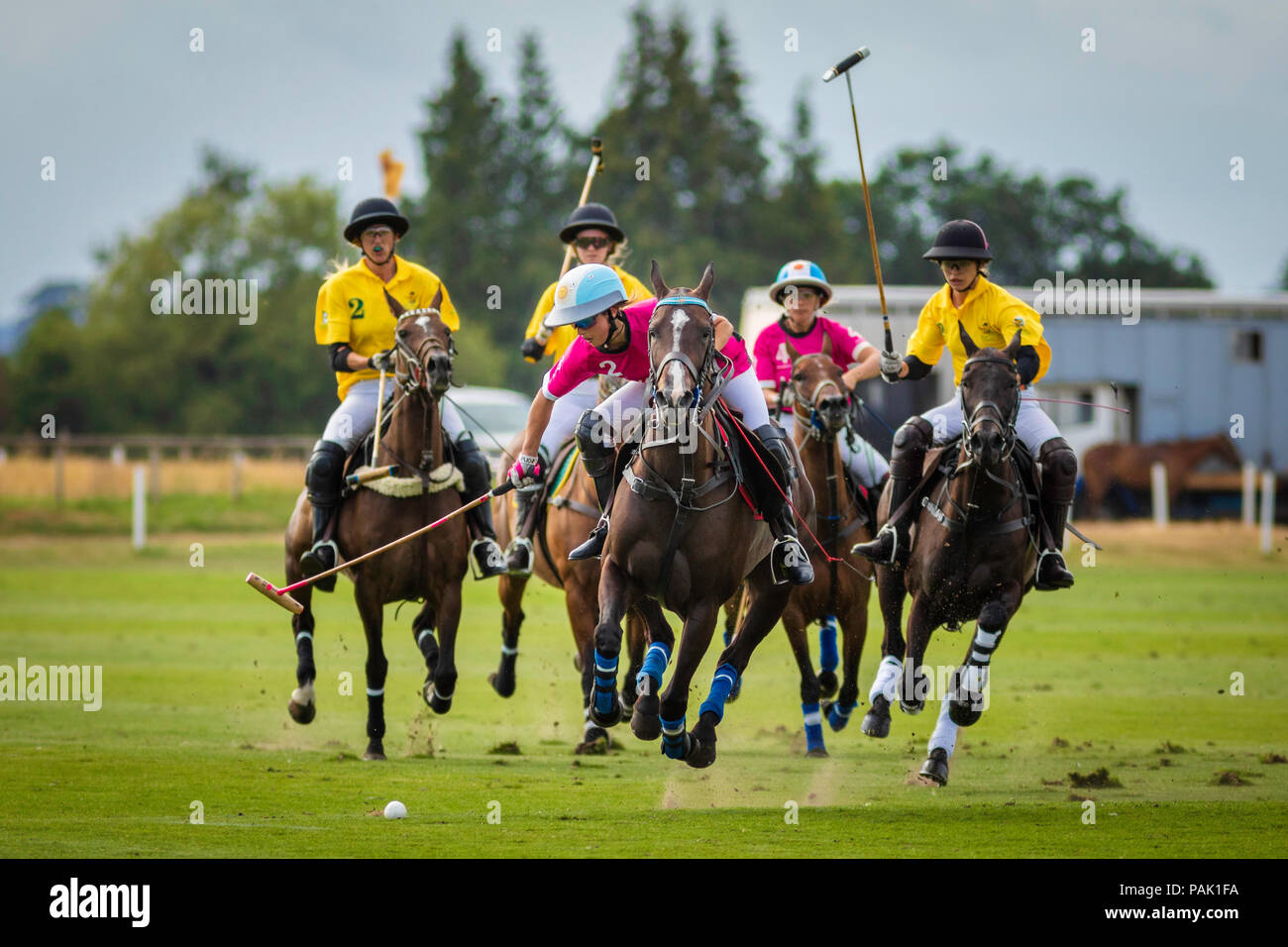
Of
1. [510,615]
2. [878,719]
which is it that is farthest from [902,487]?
[510,615]

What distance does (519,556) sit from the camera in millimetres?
11219

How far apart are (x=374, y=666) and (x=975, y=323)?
4.44m

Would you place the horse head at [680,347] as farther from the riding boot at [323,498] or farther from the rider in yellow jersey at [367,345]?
the riding boot at [323,498]

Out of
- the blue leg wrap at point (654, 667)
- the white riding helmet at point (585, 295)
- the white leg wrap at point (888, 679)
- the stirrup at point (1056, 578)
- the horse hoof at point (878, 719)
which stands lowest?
the horse hoof at point (878, 719)

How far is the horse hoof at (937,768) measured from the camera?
377 inches

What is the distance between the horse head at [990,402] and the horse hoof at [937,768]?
1.68 m

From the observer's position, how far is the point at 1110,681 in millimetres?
15641

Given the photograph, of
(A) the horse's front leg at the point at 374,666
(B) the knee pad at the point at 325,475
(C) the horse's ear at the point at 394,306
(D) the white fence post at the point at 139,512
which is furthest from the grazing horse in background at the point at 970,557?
(D) the white fence post at the point at 139,512

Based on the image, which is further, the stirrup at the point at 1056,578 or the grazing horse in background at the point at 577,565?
the grazing horse in background at the point at 577,565

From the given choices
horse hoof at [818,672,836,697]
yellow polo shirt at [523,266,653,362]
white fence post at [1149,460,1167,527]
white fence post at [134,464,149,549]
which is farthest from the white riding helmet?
white fence post at [1149,460,1167,527]

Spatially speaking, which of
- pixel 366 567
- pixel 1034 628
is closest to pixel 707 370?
pixel 366 567

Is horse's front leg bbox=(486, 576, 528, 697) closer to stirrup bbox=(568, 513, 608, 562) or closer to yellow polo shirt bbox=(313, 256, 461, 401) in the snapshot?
yellow polo shirt bbox=(313, 256, 461, 401)

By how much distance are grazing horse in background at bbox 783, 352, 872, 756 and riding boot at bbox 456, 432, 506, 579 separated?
198cm
